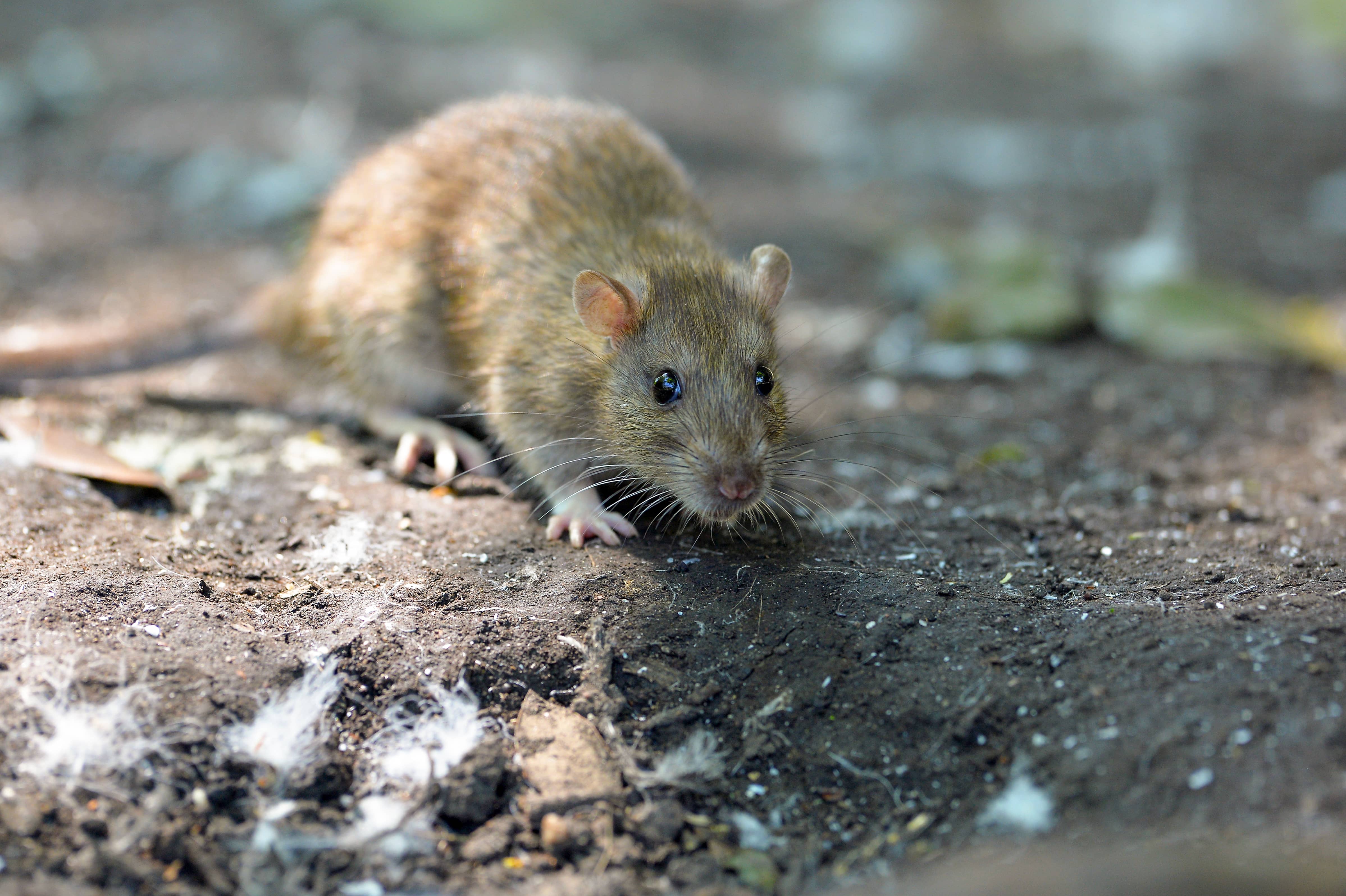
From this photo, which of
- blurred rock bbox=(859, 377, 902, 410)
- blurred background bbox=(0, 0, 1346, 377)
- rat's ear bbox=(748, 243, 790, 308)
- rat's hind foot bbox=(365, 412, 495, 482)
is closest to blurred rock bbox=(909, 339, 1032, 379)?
blurred background bbox=(0, 0, 1346, 377)

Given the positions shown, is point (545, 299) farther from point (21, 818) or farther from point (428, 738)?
point (21, 818)

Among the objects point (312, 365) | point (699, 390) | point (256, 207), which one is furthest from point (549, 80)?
point (699, 390)

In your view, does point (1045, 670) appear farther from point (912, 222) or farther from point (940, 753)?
point (912, 222)

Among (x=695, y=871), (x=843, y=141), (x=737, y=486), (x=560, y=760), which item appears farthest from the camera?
(x=843, y=141)

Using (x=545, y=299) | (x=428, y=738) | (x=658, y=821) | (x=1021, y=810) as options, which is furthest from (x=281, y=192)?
(x=1021, y=810)

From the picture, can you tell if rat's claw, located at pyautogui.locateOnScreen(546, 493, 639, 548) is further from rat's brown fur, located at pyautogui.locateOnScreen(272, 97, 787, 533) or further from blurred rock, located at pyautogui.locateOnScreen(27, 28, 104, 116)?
blurred rock, located at pyautogui.locateOnScreen(27, 28, 104, 116)

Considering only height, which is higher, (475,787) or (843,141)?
(843,141)
